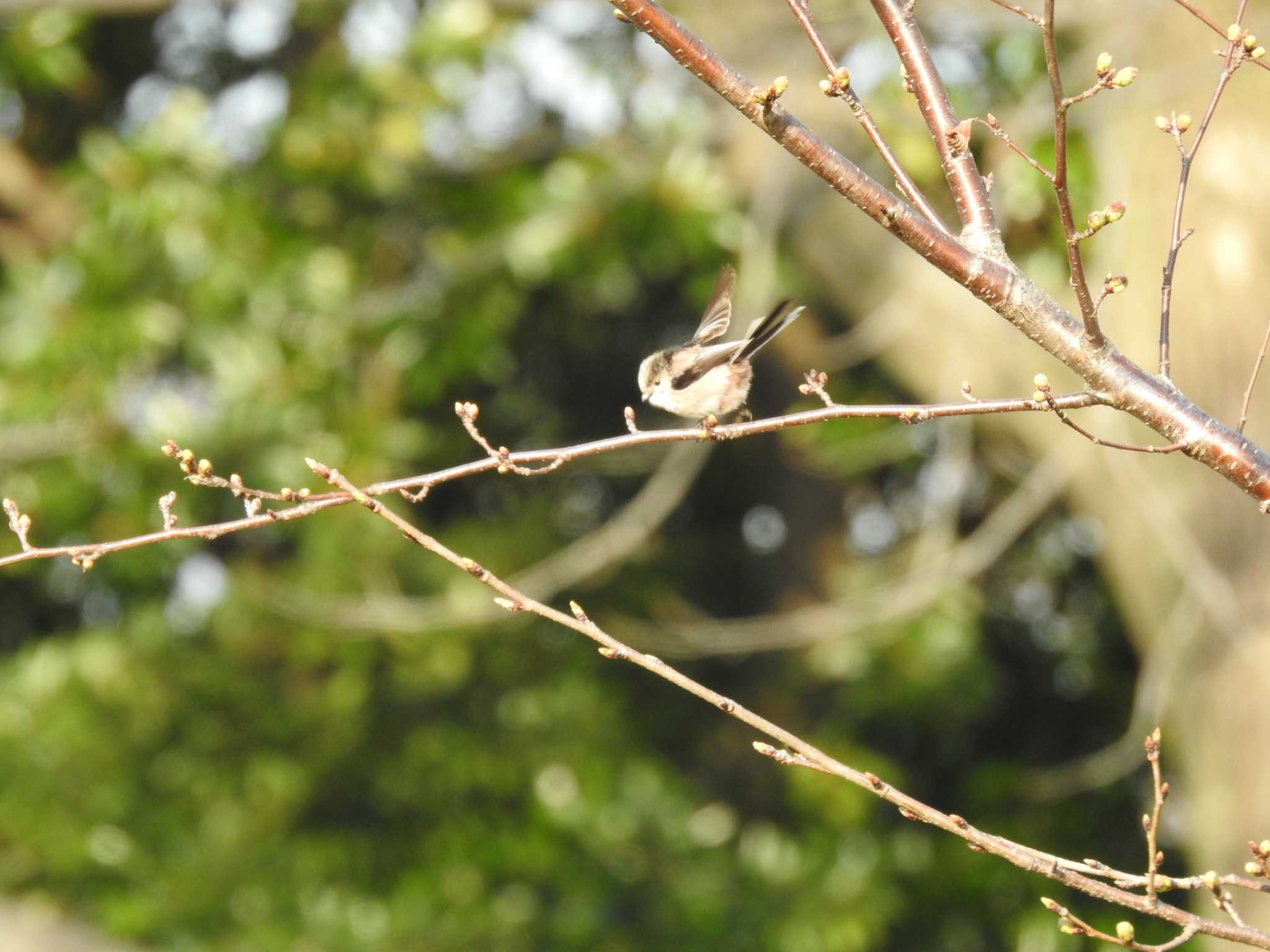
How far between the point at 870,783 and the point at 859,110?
0.73 metres

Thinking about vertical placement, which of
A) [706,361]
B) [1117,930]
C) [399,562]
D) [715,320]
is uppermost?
[399,562]

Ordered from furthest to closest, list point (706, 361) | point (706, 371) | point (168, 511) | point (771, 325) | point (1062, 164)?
point (706, 371), point (706, 361), point (771, 325), point (168, 511), point (1062, 164)

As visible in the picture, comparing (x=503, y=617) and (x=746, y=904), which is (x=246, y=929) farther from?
(x=746, y=904)

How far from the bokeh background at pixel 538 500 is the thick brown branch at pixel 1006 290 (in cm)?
271

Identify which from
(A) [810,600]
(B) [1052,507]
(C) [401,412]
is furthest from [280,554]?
(B) [1052,507]

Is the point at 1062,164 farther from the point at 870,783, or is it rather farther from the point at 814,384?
the point at 870,783

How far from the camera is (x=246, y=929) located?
658 cm

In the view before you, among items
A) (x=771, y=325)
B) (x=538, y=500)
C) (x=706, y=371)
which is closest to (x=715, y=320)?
(x=706, y=371)

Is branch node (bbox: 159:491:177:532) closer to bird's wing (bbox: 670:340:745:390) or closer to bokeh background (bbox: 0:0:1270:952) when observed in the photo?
bird's wing (bbox: 670:340:745:390)

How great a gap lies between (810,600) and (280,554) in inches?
116

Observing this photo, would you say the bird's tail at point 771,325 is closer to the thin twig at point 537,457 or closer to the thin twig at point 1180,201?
the thin twig at point 537,457

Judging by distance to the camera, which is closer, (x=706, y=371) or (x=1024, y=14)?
(x=1024, y=14)

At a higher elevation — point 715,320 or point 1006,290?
point 715,320

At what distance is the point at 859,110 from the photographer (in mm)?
1594
